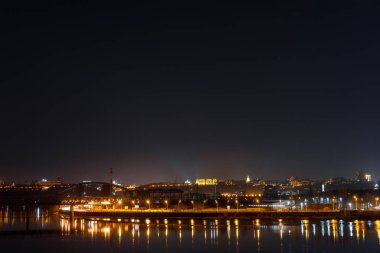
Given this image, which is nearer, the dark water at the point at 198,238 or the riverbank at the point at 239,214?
the dark water at the point at 198,238

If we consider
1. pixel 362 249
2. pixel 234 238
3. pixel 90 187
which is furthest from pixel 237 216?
pixel 90 187

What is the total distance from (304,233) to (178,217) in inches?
1004

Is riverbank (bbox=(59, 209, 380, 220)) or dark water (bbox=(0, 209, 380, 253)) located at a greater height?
riverbank (bbox=(59, 209, 380, 220))

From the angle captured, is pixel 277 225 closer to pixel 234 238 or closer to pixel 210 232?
pixel 210 232

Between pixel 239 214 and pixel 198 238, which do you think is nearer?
pixel 198 238

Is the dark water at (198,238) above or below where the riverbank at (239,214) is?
below

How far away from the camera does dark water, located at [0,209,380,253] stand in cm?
3753

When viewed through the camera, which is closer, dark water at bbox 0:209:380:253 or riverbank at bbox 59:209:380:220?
dark water at bbox 0:209:380:253

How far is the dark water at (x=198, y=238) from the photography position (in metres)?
37.5

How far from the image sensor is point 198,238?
142ft

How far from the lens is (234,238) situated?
4250cm

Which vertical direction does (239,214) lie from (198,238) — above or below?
above

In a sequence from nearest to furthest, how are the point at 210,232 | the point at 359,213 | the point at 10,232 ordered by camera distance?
the point at 210,232
the point at 10,232
the point at 359,213

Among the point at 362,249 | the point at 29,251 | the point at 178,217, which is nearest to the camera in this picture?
the point at 362,249
